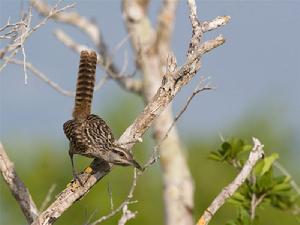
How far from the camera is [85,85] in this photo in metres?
6.71

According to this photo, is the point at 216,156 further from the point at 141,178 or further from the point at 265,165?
the point at 141,178

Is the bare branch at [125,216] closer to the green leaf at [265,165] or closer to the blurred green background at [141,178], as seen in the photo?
the green leaf at [265,165]

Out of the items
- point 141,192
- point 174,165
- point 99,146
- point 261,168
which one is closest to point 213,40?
point 99,146

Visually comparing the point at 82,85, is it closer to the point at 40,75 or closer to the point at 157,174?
the point at 40,75

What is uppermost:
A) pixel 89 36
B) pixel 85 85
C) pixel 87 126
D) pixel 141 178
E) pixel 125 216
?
pixel 141 178

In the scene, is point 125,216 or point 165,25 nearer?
point 125,216

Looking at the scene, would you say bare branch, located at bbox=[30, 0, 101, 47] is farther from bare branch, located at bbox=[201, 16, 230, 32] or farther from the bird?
bare branch, located at bbox=[201, 16, 230, 32]

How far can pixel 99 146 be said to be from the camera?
626cm

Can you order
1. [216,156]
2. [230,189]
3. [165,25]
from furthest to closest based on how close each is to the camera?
[165,25] < [216,156] < [230,189]

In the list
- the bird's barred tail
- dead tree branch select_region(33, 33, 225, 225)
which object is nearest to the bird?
the bird's barred tail

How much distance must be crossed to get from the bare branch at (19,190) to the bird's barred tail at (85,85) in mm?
801

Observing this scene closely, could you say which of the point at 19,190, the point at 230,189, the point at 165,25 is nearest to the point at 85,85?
the point at 19,190

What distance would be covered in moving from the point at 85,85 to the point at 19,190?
104cm

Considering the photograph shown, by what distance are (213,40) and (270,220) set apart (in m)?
22.3
